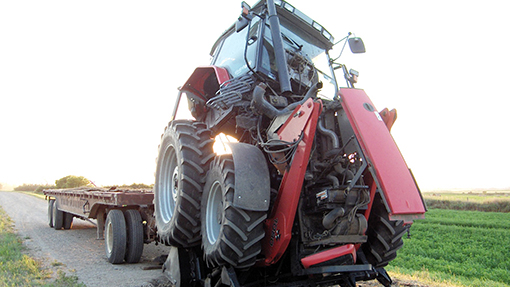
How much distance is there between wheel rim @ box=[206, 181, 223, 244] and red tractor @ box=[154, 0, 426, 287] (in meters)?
0.01

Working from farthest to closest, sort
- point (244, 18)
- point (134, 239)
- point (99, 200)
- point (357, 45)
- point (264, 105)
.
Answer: point (99, 200) → point (134, 239) → point (357, 45) → point (244, 18) → point (264, 105)

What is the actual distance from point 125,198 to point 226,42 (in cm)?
331

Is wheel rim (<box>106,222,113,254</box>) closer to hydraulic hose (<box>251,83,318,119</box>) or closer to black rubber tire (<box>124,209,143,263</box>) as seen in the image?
black rubber tire (<box>124,209,143,263</box>)

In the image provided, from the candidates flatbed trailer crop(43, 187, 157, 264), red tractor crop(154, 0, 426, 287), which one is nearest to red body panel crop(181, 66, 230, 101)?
red tractor crop(154, 0, 426, 287)

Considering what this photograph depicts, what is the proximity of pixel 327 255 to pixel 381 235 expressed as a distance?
973mm

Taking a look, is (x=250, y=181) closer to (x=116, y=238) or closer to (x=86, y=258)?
(x=116, y=238)

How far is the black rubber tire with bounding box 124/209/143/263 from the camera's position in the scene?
6.27 meters

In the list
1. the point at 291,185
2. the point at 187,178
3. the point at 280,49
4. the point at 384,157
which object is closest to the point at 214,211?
the point at 187,178

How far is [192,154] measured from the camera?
13.4ft

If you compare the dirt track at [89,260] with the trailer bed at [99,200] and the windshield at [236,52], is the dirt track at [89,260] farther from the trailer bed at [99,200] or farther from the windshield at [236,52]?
the windshield at [236,52]

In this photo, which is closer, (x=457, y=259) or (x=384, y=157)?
(x=384, y=157)

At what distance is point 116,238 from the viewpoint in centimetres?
619

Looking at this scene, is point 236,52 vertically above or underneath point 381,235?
above

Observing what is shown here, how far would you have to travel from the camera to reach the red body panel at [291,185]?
318 cm
